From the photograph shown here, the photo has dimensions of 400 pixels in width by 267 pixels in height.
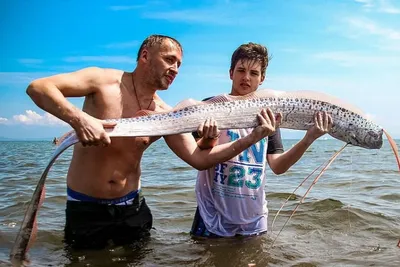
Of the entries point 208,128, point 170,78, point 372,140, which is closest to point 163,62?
point 170,78

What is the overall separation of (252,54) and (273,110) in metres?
0.65

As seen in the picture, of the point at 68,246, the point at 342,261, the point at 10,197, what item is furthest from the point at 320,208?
the point at 10,197

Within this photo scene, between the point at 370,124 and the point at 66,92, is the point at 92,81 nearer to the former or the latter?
the point at 66,92

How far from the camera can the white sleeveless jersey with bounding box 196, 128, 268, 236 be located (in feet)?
13.1

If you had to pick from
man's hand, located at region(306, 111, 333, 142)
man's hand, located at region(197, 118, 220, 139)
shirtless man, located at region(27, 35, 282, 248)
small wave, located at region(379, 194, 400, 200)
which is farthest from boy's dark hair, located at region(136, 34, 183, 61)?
small wave, located at region(379, 194, 400, 200)

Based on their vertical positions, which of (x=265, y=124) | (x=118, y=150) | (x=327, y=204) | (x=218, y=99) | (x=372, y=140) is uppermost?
(x=218, y=99)

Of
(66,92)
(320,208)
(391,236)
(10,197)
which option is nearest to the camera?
(66,92)

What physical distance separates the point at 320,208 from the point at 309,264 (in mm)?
3478

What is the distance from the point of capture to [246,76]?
401 cm

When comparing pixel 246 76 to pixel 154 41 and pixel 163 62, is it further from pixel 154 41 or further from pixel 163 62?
pixel 154 41

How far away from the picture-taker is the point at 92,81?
148 inches

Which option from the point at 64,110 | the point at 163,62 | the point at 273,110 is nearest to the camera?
the point at 64,110

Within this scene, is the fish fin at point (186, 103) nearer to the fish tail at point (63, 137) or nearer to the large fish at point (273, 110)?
the large fish at point (273, 110)

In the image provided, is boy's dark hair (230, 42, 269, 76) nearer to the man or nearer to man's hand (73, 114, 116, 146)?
the man
